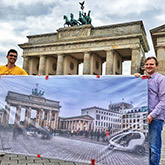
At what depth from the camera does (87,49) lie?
2869 cm

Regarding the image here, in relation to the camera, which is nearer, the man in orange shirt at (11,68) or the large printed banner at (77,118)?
the large printed banner at (77,118)

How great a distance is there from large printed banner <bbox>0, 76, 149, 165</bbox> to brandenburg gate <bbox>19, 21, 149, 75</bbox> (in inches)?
874

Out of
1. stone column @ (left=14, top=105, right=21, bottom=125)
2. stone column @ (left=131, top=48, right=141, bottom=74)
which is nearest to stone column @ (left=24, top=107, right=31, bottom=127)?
stone column @ (left=14, top=105, right=21, bottom=125)

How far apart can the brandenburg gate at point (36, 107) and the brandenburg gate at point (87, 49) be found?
22181mm

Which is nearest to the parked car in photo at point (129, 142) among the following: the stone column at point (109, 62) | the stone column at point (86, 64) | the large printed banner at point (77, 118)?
the large printed banner at point (77, 118)

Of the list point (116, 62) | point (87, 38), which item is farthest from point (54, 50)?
point (116, 62)

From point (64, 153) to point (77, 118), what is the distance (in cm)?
72

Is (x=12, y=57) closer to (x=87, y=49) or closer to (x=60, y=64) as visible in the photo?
(x=87, y=49)

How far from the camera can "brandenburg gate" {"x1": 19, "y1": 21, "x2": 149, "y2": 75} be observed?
2648cm

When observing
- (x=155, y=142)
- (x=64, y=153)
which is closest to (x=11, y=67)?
(x=64, y=153)

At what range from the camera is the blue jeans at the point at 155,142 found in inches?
137

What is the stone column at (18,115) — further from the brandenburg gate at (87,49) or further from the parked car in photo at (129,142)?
the brandenburg gate at (87,49)

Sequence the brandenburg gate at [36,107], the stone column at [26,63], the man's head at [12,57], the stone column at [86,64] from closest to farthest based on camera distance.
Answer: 1. the brandenburg gate at [36,107]
2. the man's head at [12,57]
3. the stone column at [86,64]
4. the stone column at [26,63]

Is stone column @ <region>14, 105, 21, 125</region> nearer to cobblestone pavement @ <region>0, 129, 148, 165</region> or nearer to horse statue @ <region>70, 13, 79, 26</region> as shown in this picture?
cobblestone pavement @ <region>0, 129, 148, 165</region>
